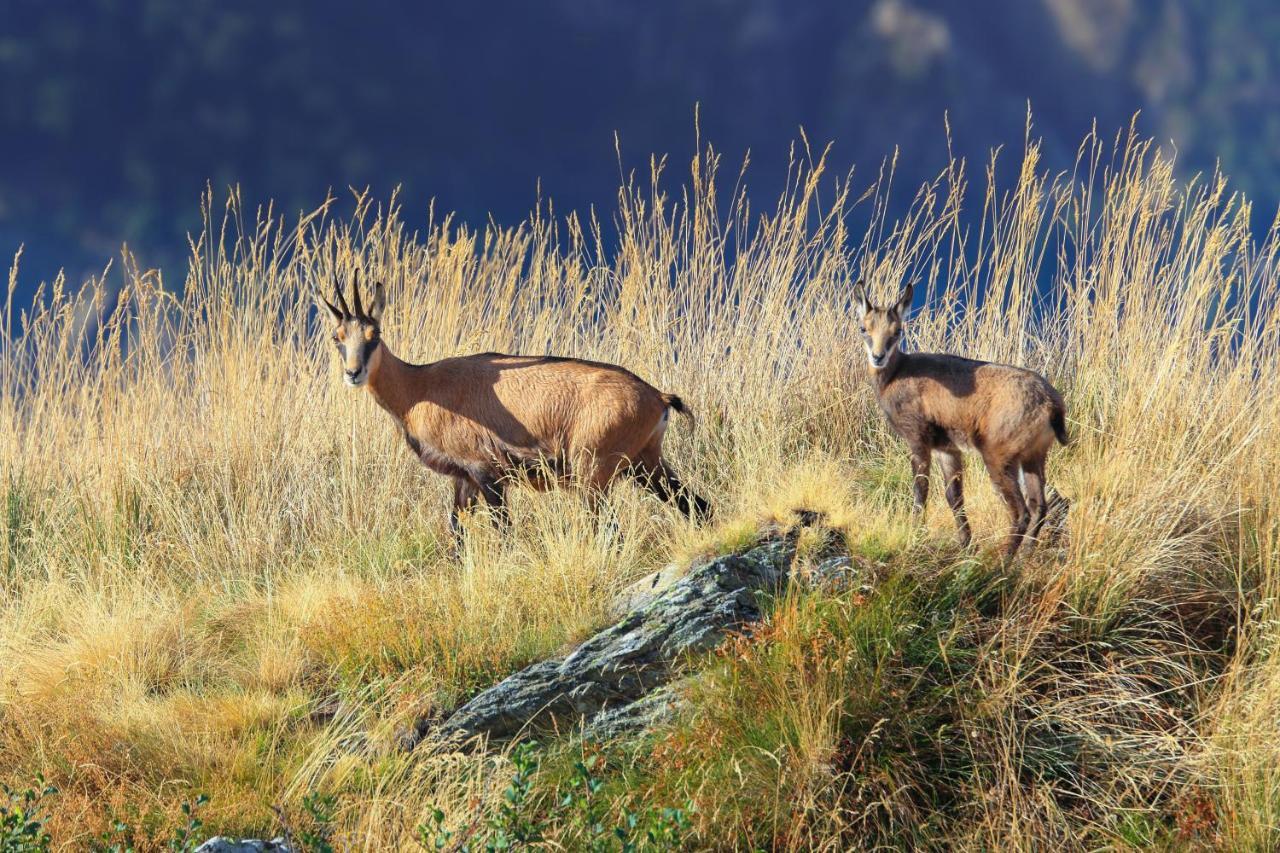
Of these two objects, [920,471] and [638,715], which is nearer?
[638,715]

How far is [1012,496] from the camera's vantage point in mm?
5277

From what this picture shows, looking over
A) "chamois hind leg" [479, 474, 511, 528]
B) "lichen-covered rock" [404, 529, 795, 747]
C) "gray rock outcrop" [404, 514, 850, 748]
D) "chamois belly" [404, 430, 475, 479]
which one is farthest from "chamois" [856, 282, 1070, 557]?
"chamois belly" [404, 430, 475, 479]

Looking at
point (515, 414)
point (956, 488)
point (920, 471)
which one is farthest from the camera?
point (515, 414)

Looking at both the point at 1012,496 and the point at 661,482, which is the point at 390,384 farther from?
the point at 1012,496

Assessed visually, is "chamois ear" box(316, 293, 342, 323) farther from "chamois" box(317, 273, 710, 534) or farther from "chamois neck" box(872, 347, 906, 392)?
"chamois neck" box(872, 347, 906, 392)

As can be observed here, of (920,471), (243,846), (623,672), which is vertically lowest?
(243,846)

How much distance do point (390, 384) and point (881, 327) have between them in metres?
2.39

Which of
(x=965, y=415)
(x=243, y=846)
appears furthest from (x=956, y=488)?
(x=243, y=846)

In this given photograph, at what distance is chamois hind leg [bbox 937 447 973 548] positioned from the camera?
5.35 m

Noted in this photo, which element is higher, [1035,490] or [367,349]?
[367,349]

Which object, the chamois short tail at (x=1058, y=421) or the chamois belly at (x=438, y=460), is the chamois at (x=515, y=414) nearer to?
the chamois belly at (x=438, y=460)

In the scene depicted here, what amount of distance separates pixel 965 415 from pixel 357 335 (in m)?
2.82

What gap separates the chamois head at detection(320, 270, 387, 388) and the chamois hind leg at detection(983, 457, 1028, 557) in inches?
114

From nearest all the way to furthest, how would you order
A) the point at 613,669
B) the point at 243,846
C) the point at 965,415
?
the point at 243,846, the point at 613,669, the point at 965,415
